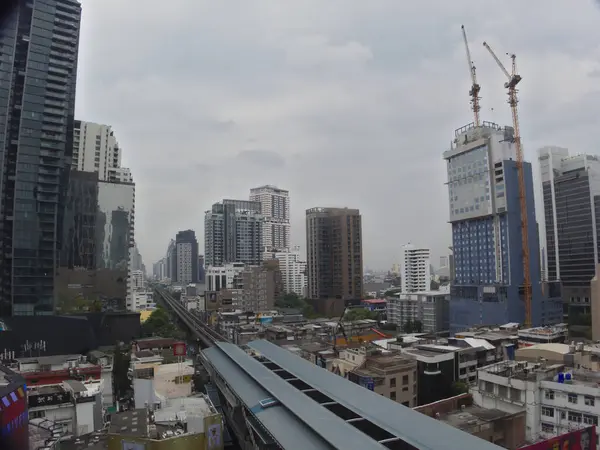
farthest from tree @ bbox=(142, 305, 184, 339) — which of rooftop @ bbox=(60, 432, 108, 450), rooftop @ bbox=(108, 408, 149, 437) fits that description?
rooftop @ bbox=(60, 432, 108, 450)

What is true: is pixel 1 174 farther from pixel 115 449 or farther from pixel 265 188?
pixel 265 188

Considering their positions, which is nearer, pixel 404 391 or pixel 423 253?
pixel 404 391

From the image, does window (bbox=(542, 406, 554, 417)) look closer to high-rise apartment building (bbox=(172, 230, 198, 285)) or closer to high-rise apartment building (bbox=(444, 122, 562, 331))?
high-rise apartment building (bbox=(444, 122, 562, 331))

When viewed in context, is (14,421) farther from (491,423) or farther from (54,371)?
(491,423)

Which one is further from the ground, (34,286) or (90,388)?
(34,286)

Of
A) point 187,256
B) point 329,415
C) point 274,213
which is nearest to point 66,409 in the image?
point 329,415

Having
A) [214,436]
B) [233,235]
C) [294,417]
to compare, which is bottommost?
[214,436]

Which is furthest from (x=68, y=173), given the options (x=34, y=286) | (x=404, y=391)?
(x=404, y=391)
